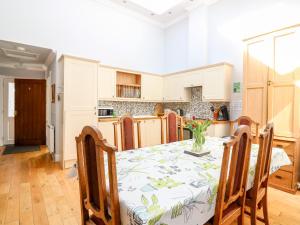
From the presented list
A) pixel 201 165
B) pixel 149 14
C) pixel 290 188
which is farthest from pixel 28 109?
pixel 290 188

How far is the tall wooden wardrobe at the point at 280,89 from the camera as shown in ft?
7.66

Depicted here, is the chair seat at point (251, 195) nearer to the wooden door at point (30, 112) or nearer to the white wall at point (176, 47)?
the white wall at point (176, 47)

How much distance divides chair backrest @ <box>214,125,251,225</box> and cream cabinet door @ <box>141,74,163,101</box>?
352cm

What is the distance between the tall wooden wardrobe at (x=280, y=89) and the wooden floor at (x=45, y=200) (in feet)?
1.67

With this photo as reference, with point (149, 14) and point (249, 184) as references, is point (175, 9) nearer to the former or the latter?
point (149, 14)

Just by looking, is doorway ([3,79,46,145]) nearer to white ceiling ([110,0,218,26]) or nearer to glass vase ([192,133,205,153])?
white ceiling ([110,0,218,26])

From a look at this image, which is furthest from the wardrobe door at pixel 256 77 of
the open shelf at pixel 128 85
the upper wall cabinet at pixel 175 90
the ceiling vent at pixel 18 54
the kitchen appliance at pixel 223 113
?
the ceiling vent at pixel 18 54

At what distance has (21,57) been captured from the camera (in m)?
4.32

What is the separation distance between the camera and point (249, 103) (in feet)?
9.25

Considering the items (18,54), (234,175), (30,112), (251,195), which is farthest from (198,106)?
(30,112)

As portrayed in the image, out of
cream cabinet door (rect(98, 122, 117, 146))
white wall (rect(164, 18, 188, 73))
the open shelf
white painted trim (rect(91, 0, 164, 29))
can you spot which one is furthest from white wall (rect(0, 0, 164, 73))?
cream cabinet door (rect(98, 122, 117, 146))

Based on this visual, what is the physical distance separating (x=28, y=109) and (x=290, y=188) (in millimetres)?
6451

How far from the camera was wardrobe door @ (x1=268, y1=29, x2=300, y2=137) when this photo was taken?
2.32m

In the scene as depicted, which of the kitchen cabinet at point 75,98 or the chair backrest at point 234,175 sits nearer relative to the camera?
the chair backrest at point 234,175
